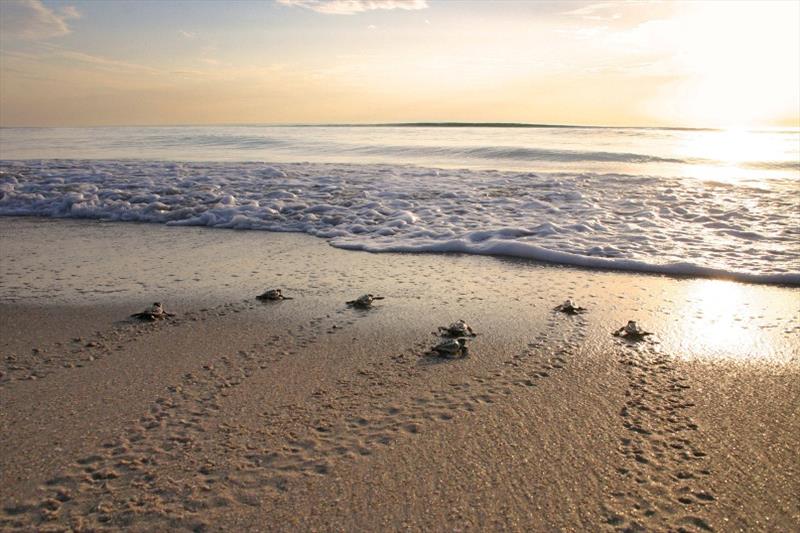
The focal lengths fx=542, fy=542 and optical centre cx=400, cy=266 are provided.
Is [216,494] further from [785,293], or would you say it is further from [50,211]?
[50,211]

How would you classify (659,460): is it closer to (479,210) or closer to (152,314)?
(152,314)

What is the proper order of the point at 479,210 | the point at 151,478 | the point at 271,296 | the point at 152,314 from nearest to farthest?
the point at 151,478 → the point at 152,314 → the point at 271,296 → the point at 479,210

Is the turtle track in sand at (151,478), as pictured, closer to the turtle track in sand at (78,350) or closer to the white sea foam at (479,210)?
the turtle track in sand at (78,350)

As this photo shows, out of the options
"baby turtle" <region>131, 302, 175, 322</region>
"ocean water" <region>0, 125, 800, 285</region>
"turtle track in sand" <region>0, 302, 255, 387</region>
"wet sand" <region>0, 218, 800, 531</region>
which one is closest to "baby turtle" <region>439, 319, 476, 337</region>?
"wet sand" <region>0, 218, 800, 531</region>

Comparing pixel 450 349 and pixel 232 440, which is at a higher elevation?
pixel 450 349

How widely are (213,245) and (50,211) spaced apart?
395cm

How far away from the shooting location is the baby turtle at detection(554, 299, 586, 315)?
13.3ft

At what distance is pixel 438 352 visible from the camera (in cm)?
332

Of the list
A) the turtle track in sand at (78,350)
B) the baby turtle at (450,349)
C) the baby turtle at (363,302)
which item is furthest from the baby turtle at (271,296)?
the baby turtle at (450,349)

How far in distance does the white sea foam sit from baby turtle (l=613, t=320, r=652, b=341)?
1.79 meters

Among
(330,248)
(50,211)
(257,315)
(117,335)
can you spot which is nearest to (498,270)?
(330,248)

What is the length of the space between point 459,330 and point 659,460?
1.55 m

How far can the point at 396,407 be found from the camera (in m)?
2.68

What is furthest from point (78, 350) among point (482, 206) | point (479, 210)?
point (482, 206)
